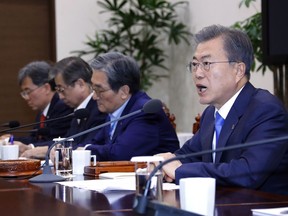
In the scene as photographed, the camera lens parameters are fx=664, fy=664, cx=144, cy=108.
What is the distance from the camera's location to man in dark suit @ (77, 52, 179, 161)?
3615 mm

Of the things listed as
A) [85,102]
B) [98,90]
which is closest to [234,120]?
[98,90]

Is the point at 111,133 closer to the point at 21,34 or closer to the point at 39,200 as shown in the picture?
the point at 39,200

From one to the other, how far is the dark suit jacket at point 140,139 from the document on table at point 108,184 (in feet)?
2.99

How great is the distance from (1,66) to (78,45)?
889 millimetres

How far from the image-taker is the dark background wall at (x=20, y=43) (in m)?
7.40

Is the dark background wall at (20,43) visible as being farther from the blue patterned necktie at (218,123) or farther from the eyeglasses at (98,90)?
the blue patterned necktie at (218,123)

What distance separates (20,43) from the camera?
24.6 feet

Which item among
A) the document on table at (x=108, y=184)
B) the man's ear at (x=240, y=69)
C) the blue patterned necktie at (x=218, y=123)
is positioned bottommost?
the document on table at (x=108, y=184)

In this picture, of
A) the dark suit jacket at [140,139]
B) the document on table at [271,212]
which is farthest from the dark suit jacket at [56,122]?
the document on table at [271,212]

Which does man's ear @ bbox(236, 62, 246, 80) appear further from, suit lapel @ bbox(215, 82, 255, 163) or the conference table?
the conference table

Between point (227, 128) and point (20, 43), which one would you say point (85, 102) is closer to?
point (227, 128)

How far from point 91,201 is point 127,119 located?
170 cm

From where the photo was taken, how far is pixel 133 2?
24.1 feet

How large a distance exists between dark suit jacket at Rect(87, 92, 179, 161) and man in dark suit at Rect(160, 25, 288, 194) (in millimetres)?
570
